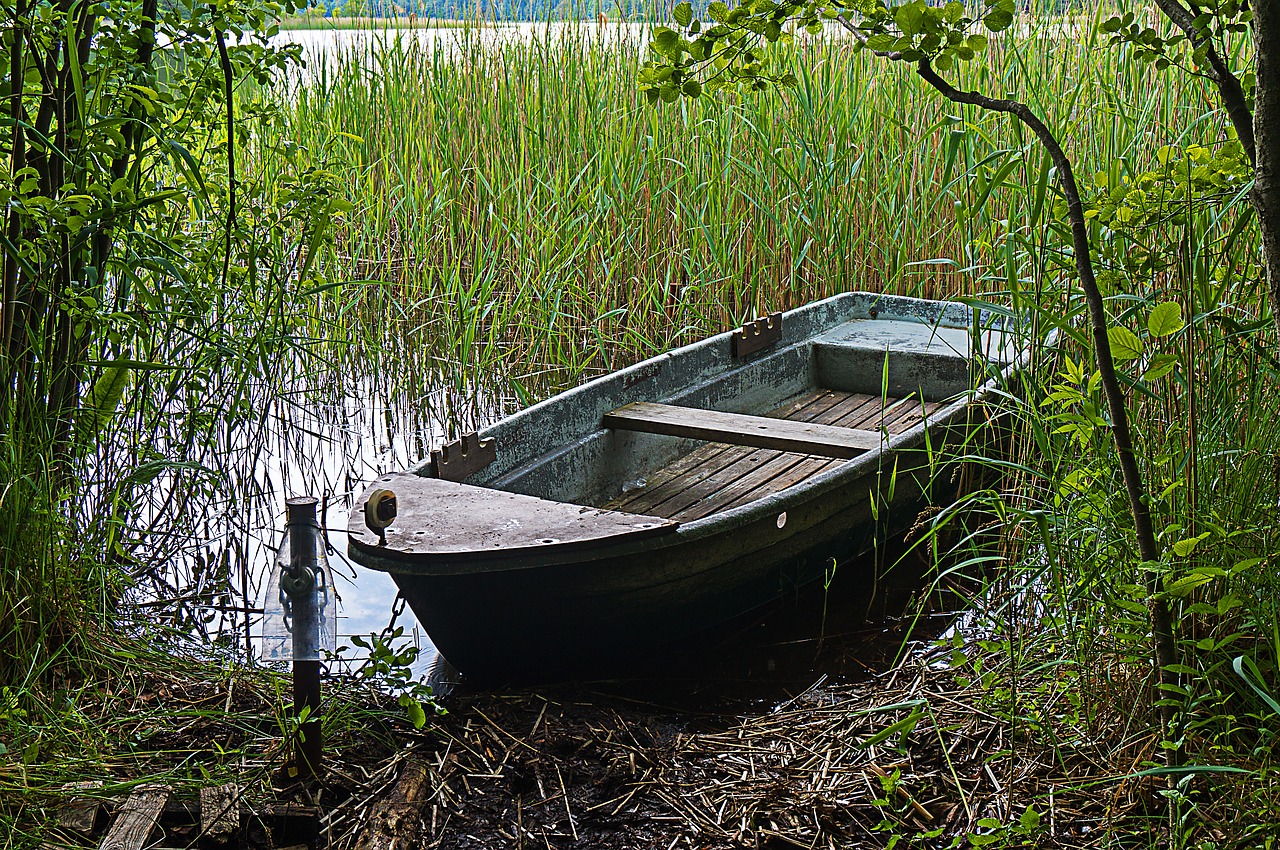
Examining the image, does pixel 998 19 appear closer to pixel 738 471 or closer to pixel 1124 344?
pixel 1124 344

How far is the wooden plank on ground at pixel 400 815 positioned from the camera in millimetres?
1961

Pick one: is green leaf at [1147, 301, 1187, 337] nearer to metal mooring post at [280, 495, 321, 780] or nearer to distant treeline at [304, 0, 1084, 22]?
metal mooring post at [280, 495, 321, 780]

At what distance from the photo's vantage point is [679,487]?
3.47 metres

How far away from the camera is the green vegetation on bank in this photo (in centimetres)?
184

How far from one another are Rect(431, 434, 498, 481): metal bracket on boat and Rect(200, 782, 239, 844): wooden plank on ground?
994 millimetres

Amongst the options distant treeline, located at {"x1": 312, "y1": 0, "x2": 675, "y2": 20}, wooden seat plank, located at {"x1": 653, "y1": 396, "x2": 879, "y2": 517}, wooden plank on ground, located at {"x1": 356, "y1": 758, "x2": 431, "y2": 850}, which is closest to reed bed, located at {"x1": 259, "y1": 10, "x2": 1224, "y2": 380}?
distant treeline, located at {"x1": 312, "y1": 0, "x2": 675, "y2": 20}

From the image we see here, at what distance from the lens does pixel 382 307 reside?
5129mm

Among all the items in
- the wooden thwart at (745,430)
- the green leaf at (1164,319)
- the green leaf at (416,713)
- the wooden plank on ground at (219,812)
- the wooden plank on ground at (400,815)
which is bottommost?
the wooden plank on ground at (400,815)

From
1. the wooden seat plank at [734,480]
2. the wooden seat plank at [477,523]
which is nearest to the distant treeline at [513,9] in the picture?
the wooden seat plank at [734,480]

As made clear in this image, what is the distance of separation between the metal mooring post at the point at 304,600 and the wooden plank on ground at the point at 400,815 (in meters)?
0.18

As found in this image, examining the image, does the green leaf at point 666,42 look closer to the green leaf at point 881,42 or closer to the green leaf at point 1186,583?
A: the green leaf at point 881,42

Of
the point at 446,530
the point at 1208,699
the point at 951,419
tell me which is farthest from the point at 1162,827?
the point at 951,419

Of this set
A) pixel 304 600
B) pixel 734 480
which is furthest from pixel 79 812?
pixel 734 480

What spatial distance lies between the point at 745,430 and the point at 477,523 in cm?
99
